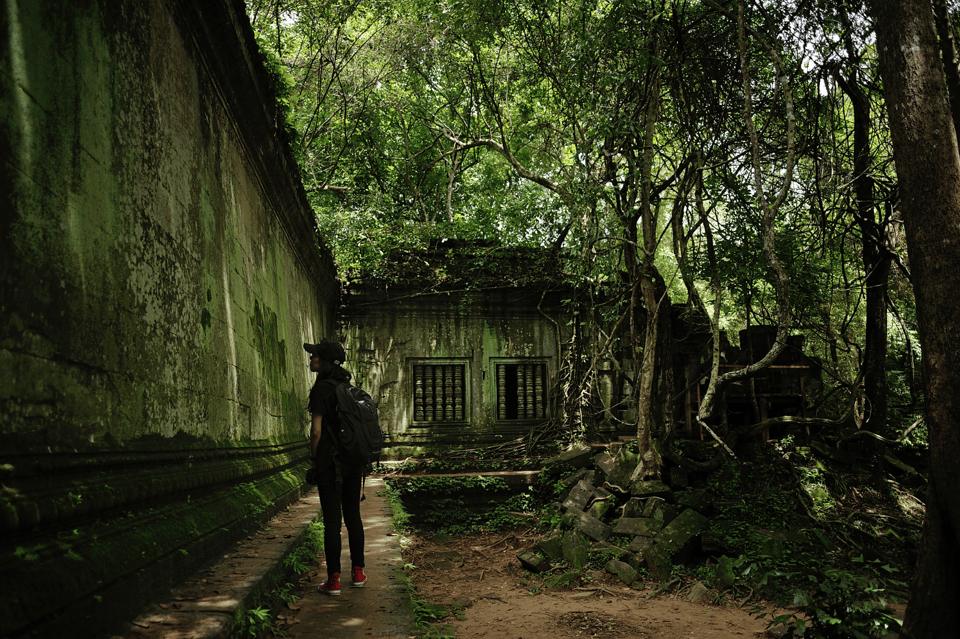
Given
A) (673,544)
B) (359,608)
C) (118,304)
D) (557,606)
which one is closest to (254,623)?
(359,608)

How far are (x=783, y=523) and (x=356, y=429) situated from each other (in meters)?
6.10

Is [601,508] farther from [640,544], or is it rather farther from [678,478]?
→ [640,544]

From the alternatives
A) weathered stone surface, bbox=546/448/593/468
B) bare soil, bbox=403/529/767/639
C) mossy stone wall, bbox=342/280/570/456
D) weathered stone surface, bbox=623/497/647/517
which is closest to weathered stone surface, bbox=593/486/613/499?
weathered stone surface, bbox=623/497/647/517

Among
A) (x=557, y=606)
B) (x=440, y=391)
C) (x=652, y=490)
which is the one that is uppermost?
(x=440, y=391)

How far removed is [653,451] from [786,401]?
4.63m

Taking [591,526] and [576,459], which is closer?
[591,526]

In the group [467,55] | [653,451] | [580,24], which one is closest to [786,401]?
[653,451]

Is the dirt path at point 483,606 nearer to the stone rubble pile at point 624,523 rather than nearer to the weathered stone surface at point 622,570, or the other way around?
the weathered stone surface at point 622,570

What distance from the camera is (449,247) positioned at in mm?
12711

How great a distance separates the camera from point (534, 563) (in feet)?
21.7

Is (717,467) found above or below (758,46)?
below

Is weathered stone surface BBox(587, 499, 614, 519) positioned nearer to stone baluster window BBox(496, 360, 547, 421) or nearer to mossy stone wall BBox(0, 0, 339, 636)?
stone baluster window BBox(496, 360, 547, 421)

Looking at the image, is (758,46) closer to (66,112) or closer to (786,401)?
(786,401)

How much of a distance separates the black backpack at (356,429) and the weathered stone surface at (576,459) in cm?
673
